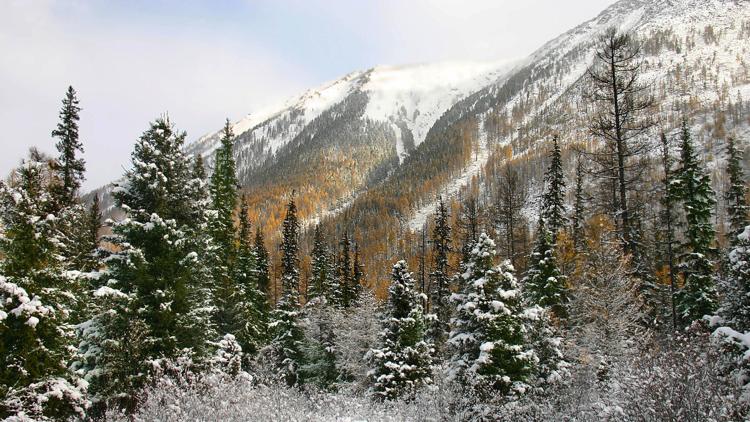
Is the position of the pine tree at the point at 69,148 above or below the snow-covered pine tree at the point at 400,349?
above

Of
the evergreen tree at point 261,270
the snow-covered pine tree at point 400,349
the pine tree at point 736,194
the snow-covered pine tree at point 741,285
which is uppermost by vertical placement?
the pine tree at point 736,194

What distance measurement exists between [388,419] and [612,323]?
12.5m

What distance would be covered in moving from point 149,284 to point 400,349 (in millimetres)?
11786

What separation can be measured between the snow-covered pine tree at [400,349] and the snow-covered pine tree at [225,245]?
36.4 ft

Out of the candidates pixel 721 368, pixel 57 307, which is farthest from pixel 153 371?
pixel 721 368

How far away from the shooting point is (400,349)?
2241 cm

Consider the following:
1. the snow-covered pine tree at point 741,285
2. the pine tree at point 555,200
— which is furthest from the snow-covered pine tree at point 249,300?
the snow-covered pine tree at point 741,285

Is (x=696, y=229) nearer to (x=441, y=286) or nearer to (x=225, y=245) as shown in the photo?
(x=441, y=286)

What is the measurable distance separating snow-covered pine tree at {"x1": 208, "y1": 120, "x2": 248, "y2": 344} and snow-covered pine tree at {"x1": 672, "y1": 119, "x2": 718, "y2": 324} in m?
27.0

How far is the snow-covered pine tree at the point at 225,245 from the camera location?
3012 centimetres

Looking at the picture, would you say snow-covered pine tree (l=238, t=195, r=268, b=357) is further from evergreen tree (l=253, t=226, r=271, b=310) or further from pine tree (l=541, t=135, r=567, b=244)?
pine tree (l=541, t=135, r=567, b=244)

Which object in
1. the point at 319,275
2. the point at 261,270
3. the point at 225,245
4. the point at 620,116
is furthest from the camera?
the point at 261,270

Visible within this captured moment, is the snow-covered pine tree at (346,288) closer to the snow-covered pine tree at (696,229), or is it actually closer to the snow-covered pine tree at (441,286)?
the snow-covered pine tree at (441,286)

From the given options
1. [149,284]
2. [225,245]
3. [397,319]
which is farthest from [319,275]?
[149,284]
